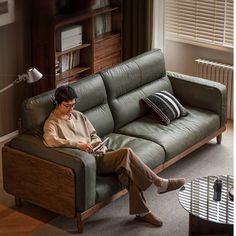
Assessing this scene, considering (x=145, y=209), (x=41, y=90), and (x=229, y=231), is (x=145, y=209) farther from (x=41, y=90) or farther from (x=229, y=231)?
(x=41, y=90)

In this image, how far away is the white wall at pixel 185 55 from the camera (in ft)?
23.9

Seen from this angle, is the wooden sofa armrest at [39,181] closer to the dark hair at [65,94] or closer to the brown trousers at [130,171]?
the brown trousers at [130,171]

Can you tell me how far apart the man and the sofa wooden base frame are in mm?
188

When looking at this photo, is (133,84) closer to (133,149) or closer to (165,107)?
(165,107)

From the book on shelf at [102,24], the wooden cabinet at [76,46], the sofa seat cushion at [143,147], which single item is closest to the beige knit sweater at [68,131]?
the sofa seat cushion at [143,147]

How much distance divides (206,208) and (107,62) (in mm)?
2746

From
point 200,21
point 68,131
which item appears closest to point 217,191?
point 68,131

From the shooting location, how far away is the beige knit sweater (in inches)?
201

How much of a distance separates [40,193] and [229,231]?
1430 millimetres

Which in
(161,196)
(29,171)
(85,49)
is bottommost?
(161,196)

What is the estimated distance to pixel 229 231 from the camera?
492 cm

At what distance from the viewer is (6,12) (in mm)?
6219

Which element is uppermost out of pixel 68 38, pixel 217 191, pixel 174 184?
pixel 68 38

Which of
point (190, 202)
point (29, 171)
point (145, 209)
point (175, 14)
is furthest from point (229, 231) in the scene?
point (175, 14)
